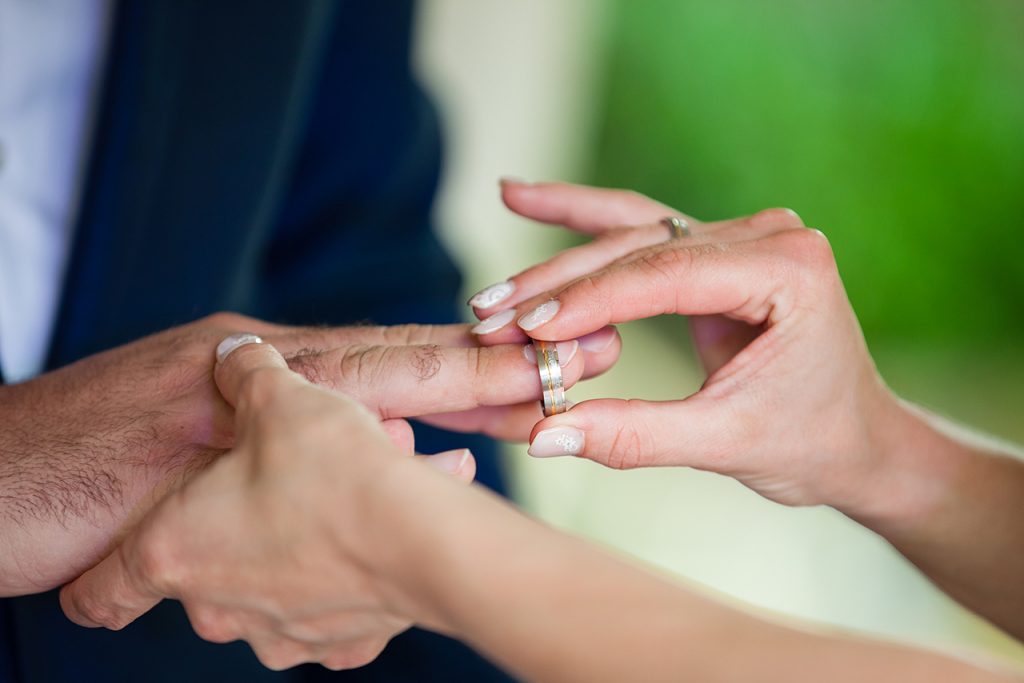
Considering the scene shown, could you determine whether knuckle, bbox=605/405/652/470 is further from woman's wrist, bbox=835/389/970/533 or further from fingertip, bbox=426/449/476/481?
woman's wrist, bbox=835/389/970/533

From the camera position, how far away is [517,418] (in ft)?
3.48

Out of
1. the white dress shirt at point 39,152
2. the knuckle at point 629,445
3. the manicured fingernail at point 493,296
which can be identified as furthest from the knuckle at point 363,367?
the white dress shirt at point 39,152

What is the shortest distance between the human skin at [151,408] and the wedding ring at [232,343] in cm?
4

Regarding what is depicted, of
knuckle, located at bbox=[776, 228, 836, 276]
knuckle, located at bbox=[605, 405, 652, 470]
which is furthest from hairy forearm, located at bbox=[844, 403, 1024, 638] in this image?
knuckle, located at bbox=[605, 405, 652, 470]

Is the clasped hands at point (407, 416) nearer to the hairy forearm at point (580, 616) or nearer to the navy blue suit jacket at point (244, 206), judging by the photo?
the hairy forearm at point (580, 616)

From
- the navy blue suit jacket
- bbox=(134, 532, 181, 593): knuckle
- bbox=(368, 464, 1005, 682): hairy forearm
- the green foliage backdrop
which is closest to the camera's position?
bbox=(368, 464, 1005, 682): hairy forearm

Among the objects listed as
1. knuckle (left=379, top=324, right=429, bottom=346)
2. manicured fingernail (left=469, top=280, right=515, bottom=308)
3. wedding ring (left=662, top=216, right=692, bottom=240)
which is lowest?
knuckle (left=379, top=324, right=429, bottom=346)

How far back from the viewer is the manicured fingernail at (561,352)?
90 centimetres

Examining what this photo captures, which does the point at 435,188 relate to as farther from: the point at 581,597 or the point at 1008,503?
the point at 581,597

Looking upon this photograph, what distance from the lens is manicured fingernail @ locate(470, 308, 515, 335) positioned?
0.94 metres

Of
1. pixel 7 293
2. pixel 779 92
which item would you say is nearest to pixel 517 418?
pixel 7 293

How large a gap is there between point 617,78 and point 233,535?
2.64m

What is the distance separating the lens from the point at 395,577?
2.02ft

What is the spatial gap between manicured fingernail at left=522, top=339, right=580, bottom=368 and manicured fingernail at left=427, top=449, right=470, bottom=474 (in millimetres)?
160
